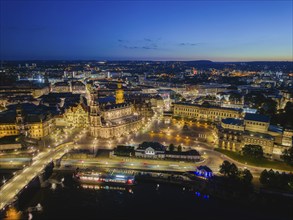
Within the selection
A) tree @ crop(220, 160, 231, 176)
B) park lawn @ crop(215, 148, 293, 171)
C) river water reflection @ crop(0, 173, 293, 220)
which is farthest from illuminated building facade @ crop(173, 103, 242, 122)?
river water reflection @ crop(0, 173, 293, 220)

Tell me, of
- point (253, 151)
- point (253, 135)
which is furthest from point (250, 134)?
point (253, 151)

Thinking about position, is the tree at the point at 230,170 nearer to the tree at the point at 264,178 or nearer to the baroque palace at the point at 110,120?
the tree at the point at 264,178

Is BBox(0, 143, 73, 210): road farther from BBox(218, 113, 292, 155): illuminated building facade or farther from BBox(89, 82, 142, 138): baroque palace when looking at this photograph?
BBox(218, 113, 292, 155): illuminated building facade

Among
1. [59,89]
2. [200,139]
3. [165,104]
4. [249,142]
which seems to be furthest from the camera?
[59,89]

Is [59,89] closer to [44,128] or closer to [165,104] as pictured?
[165,104]

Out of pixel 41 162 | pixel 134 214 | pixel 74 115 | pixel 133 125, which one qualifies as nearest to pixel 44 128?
pixel 74 115

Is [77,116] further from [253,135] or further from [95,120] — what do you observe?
[253,135]
